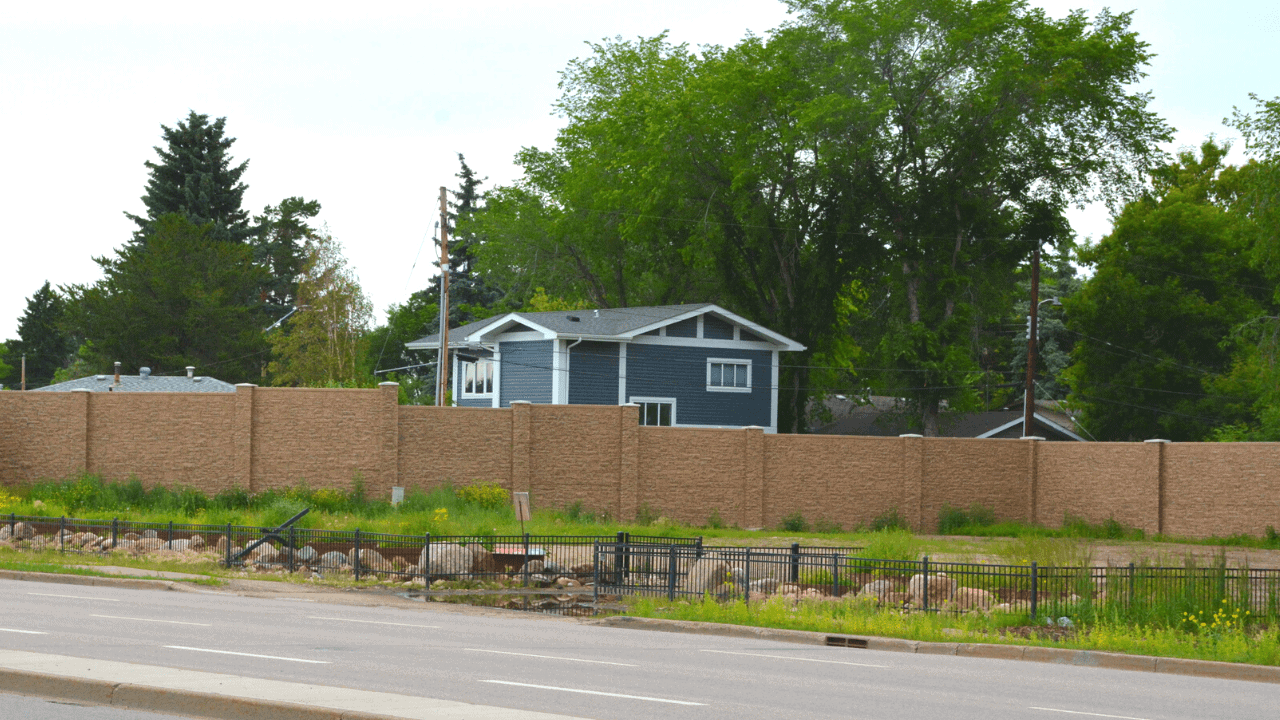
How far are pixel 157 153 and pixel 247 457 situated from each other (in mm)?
55411

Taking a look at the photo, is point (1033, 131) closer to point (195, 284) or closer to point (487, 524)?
point (487, 524)

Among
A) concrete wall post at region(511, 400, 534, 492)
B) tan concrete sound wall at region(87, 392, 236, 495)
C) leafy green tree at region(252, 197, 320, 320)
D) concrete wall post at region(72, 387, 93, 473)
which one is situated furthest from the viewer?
leafy green tree at region(252, 197, 320, 320)

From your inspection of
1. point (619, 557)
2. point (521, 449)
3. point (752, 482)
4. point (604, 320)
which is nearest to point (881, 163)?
point (604, 320)

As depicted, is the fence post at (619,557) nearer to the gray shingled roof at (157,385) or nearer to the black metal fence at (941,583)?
the black metal fence at (941,583)

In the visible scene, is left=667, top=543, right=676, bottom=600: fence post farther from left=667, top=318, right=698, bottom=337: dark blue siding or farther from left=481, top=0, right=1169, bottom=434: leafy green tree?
left=481, top=0, right=1169, bottom=434: leafy green tree

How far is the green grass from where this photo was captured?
56.9ft

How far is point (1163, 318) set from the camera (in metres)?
65.2

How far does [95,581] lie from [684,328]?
28.2 metres

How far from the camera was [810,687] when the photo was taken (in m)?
13.3

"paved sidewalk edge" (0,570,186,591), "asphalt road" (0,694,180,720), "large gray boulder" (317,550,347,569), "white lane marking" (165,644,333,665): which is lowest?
"paved sidewalk edge" (0,570,186,591)

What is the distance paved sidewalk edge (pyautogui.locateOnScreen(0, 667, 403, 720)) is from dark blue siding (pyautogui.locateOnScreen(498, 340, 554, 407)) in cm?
3723

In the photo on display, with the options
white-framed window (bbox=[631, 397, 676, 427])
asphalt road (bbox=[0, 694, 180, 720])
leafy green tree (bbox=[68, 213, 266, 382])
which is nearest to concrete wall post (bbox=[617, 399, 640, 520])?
white-framed window (bbox=[631, 397, 676, 427])

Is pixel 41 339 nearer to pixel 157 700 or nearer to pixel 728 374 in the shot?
pixel 728 374

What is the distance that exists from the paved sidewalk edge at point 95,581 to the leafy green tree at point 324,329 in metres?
50.5
